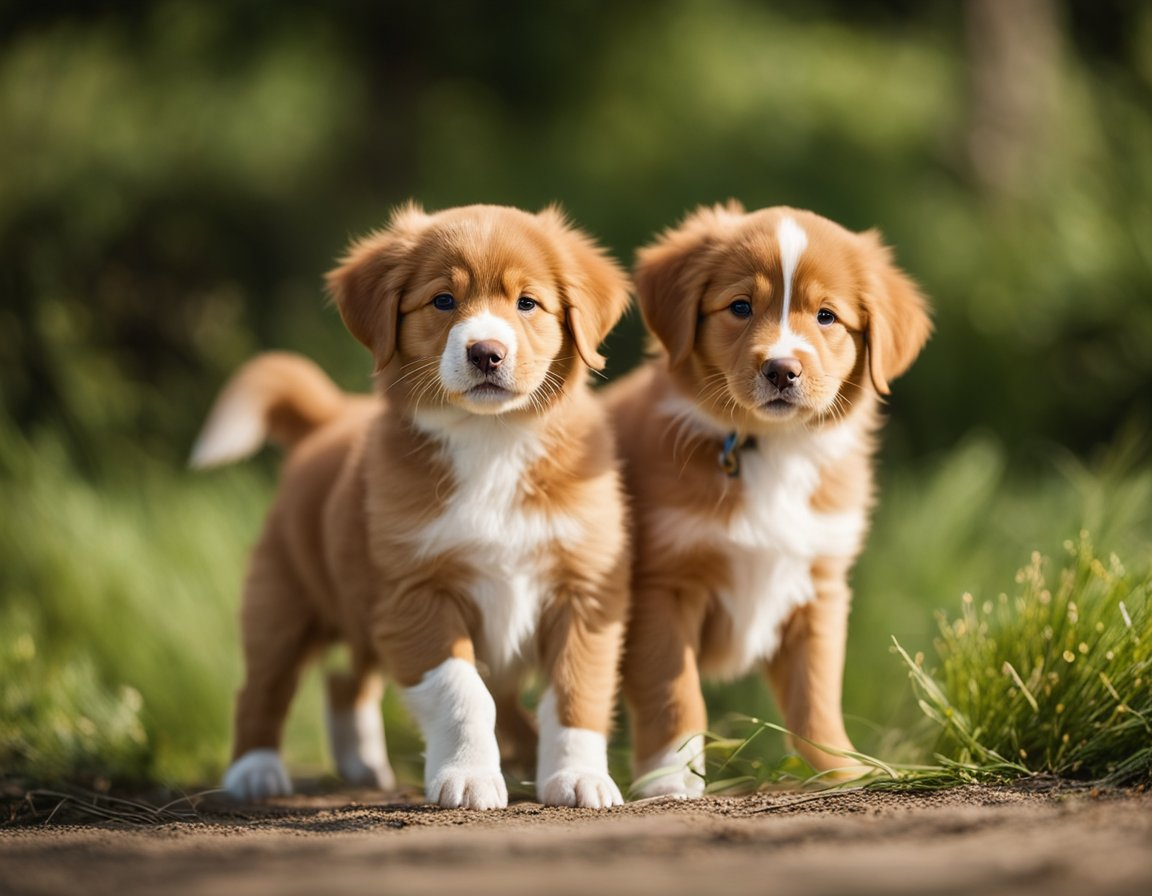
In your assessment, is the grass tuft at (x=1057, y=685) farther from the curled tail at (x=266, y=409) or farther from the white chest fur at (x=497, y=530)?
the curled tail at (x=266, y=409)

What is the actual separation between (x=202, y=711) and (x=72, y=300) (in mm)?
3780

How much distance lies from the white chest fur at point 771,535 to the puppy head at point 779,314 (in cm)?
13

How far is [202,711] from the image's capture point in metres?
5.76

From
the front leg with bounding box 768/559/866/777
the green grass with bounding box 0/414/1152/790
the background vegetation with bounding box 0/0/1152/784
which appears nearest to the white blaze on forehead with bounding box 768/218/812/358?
the front leg with bounding box 768/559/866/777

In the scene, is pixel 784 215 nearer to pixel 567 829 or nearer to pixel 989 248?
pixel 567 829

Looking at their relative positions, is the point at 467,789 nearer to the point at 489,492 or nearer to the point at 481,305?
the point at 489,492

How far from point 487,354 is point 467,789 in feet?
3.62

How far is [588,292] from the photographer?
3.85 metres

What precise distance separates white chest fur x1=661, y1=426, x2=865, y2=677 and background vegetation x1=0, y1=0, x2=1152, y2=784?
33.9 inches

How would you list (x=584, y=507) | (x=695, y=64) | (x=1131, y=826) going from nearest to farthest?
(x=1131, y=826) → (x=584, y=507) → (x=695, y=64)

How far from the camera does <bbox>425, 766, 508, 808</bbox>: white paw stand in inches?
138

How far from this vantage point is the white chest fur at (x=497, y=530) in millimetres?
3719

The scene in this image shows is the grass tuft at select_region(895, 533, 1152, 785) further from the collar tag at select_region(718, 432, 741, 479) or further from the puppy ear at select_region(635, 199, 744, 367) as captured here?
the puppy ear at select_region(635, 199, 744, 367)

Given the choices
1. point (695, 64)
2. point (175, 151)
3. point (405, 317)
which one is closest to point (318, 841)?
point (405, 317)
